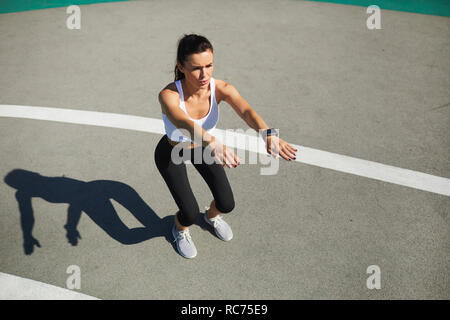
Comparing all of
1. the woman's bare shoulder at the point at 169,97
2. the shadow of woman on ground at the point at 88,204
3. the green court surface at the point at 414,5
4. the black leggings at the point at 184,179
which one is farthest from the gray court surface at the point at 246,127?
the woman's bare shoulder at the point at 169,97

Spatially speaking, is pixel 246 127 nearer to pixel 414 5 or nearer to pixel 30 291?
pixel 30 291

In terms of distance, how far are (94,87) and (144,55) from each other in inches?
50.2

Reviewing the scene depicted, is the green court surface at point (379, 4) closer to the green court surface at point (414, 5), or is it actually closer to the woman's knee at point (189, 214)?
the green court surface at point (414, 5)

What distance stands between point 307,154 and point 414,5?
236 inches

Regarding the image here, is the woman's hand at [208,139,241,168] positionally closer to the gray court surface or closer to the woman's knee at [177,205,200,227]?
the woman's knee at [177,205,200,227]

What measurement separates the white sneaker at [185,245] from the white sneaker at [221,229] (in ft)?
1.03

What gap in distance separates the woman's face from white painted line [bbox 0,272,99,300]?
2.34 m

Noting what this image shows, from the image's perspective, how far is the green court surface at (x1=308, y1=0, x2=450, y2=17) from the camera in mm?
7199

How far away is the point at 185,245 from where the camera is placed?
3.31 meters

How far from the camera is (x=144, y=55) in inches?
242

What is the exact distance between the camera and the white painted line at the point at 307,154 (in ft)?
12.9

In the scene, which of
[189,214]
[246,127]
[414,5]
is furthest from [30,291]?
[414,5]
